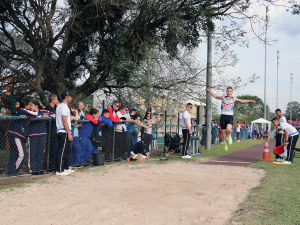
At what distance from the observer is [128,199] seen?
5020 mm

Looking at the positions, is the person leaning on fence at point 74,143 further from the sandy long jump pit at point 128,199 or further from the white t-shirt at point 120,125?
the white t-shirt at point 120,125

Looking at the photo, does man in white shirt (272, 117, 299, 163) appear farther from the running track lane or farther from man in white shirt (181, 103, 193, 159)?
man in white shirt (181, 103, 193, 159)

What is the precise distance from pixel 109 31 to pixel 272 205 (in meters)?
11.0

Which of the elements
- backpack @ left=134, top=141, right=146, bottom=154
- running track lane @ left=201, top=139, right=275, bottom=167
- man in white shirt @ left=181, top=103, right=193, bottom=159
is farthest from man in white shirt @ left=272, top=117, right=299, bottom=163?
backpack @ left=134, top=141, right=146, bottom=154

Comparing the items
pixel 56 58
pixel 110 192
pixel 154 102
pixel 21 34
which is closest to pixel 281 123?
pixel 154 102

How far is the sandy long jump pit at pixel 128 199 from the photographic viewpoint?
399 centimetres

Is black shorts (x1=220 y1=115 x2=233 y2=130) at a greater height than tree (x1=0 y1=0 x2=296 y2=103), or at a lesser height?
lesser

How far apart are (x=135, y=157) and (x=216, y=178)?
4.12m

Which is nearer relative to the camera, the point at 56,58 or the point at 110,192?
the point at 110,192

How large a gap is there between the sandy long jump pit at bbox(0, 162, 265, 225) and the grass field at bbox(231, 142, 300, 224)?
0.68ft

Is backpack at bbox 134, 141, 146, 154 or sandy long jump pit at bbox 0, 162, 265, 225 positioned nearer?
sandy long jump pit at bbox 0, 162, 265, 225

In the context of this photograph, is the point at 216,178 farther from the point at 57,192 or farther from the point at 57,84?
the point at 57,84

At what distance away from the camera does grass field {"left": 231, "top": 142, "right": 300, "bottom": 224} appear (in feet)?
12.8

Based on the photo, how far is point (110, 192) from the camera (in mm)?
5570
